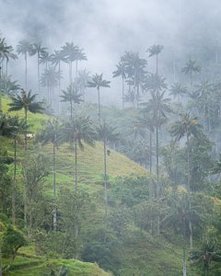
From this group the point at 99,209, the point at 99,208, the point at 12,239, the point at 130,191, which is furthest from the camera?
the point at 130,191

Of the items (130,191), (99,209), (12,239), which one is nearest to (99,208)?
(99,209)

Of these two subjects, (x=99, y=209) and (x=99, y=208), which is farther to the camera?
(x=99, y=208)

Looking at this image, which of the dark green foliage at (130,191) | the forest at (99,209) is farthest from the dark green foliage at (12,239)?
the dark green foliage at (130,191)

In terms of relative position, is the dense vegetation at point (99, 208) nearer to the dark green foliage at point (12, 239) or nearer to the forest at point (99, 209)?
the dark green foliage at point (12, 239)

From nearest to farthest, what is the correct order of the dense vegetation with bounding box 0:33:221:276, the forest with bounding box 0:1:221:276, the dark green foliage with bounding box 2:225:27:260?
the dark green foliage with bounding box 2:225:27:260 < the forest with bounding box 0:1:221:276 < the dense vegetation with bounding box 0:33:221:276

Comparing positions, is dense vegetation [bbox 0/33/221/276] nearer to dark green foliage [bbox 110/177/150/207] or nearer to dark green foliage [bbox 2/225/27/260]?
dark green foliage [bbox 2/225/27/260]

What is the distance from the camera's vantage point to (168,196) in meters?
108

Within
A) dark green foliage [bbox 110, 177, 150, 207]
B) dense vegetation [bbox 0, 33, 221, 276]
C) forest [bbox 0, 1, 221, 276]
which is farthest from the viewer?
dark green foliage [bbox 110, 177, 150, 207]

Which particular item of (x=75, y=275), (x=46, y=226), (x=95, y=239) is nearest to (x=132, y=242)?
(x=95, y=239)

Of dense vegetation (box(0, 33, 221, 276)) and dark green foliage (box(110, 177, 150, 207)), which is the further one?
dark green foliage (box(110, 177, 150, 207))

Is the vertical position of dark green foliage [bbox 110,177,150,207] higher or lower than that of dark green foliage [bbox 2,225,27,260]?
Answer: higher

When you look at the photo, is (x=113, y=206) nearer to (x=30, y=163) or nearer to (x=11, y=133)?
(x=30, y=163)

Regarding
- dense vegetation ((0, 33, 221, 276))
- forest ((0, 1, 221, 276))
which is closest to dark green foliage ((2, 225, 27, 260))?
dense vegetation ((0, 33, 221, 276))

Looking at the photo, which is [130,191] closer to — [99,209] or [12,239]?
[99,209]
